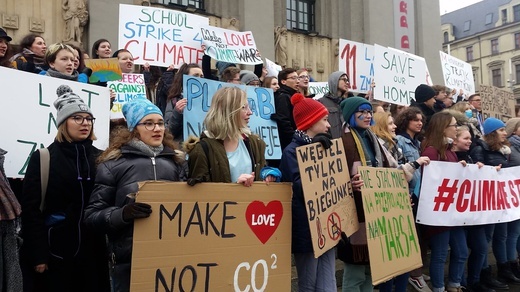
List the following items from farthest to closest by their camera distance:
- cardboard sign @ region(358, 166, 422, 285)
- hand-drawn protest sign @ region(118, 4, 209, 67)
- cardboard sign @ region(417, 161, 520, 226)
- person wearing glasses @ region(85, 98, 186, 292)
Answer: hand-drawn protest sign @ region(118, 4, 209, 67) < cardboard sign @ region(417, 161, 520, 226) < cardboard sign @ region(358, 166, 422, 285) < person wearing glasses @ region(85, 98, 186, 292)

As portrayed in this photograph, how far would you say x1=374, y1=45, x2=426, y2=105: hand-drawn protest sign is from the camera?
8.71 meters

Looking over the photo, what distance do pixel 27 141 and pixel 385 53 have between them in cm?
615

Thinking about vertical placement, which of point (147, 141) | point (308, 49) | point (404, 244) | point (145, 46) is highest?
point (308, 49)

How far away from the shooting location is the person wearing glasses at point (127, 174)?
323 cm

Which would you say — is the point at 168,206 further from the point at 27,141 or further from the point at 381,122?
the point at 381,122

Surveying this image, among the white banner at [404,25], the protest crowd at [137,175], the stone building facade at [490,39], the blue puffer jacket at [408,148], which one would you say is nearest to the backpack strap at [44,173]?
the protest crowd at [137,175]

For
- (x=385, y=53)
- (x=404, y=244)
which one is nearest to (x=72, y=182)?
(x=404, y=244)

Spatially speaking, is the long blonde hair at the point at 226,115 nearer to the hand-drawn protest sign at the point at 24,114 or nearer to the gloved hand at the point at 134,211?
the gloved hand at the point at 134,211

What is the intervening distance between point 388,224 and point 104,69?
3161 millimetres

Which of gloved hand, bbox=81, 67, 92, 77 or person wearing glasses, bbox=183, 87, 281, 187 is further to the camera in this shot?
gloved hand, bbox=81, 67, 92, 77

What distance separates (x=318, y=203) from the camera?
3.96m

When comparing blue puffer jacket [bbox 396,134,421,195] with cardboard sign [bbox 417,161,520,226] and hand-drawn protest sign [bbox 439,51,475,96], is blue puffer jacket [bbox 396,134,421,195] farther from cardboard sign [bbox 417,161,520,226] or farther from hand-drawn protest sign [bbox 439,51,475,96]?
hand-drawn protest sign [bbox 439,51,475,96]

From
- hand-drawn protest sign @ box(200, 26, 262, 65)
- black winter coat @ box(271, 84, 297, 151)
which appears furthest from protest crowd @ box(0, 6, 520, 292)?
hand-drawn protest sign @ box(200, 26, 262, 65)

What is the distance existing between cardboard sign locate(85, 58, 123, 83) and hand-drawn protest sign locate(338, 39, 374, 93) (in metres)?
4.36
